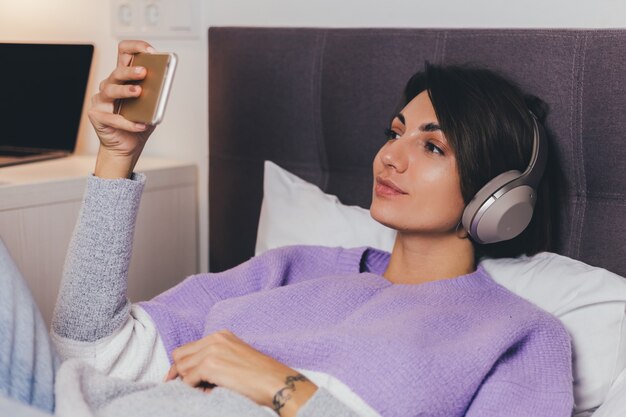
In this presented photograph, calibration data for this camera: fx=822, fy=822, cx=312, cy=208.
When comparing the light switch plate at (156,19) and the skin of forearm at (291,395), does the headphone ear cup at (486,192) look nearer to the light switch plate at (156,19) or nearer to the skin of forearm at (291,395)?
the skin of forearm at (291,395)

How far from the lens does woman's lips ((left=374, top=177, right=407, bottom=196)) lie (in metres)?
1.28

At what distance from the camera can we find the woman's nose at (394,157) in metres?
1.28

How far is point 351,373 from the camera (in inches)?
43.3

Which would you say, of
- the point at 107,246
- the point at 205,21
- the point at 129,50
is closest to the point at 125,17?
the point at 205,21

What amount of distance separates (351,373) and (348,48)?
2.38ft

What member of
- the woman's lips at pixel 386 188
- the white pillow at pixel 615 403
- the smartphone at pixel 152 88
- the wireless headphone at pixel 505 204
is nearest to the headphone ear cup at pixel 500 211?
the wireless headphone at pixel 505 204

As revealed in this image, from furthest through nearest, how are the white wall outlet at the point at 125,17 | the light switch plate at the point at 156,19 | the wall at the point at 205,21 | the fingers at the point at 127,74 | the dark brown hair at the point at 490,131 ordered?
the white wall outlet at the point at 125,17 → the light switch plate at the point at 156,19 → the wall at the point at 205,21 → the dark brown hair at the point at 490,131 → the fingers at the point at 127,74

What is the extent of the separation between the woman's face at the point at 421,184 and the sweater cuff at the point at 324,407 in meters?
0.35

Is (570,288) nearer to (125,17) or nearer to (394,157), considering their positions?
(394,157)

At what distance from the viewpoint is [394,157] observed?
1295mm

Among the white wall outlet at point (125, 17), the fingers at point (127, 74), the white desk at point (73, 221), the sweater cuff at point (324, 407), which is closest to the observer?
the sweater cuff at point (324, 407)

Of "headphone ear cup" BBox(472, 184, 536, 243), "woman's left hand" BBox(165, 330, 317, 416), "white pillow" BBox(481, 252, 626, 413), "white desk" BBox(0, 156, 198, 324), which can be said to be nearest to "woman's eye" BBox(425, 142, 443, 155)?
"headphone ear cup" BBox(472, 184, 536, 243)

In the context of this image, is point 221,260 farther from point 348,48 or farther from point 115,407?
point 115,407

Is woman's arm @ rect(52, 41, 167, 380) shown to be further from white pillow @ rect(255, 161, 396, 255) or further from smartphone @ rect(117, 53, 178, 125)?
white pillow @ rect(255, 161, 396, 255)
